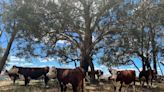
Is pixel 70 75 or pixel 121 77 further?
pixel 121 77

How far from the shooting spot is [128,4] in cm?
3033

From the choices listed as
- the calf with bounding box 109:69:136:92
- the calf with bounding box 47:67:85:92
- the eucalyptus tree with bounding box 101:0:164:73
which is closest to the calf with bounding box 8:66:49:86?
the calf with bounding box 47:67:85:92

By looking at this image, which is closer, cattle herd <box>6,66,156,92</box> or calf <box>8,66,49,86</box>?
cattle herd <box>6,66,156,92</box>

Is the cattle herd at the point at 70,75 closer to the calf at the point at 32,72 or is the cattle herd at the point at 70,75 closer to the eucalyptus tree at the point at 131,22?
the calf at the point at 32,72

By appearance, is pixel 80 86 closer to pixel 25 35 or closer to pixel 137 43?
pixel 25 35

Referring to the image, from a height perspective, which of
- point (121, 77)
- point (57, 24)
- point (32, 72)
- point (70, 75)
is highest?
point (57, 24)

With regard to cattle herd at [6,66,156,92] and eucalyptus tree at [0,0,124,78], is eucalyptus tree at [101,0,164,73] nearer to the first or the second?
eucalyptus tree at [0,0,124,78]

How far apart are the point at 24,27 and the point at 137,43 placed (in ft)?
36.9

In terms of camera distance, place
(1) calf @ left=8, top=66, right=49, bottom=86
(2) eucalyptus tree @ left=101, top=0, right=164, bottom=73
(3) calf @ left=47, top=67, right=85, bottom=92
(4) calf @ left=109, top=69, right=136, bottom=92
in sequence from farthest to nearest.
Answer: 1. (2) eucalyptus tree @ left=101, top=0, right=164, bottom=73
2. (1) calf @ left=8, top=66, right=49, bottom=86
3. (4) calf @ left=109, top=69, right=136, bottom=92
4. (3) calf @ left=47, top=67, right=85, bottom=92

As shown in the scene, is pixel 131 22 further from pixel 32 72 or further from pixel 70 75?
pixel 70 75

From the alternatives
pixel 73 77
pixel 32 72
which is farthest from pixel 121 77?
pixel 32 72

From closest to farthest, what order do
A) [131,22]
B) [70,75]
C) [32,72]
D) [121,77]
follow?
[70,75] < [121,77] < [32,72] < [131,22]

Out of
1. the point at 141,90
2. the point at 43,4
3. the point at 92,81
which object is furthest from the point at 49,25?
the point at 141,90

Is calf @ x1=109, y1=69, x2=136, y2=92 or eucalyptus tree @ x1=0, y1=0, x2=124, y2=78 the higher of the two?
eucalyptus tree @ x1=0, y1=0, x2=124, y2=78
